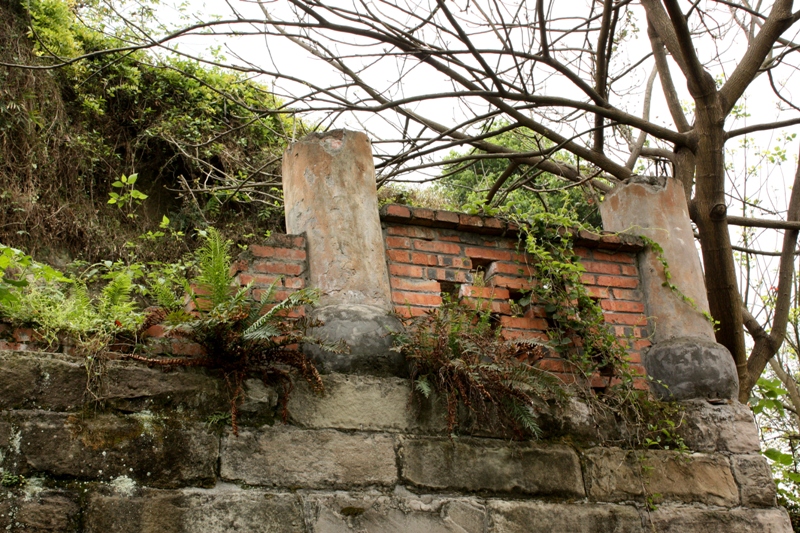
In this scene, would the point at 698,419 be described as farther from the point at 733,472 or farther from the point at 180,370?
the point at 180,370

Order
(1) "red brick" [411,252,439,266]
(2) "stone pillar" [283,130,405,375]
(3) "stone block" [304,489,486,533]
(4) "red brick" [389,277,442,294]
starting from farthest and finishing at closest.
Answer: (1) "red brick" [411,252,439,266] → (4) "red brick" [389,277,442,294] → (2) "stone pillar" [283,130,405,375] → (3) "stone block" [304,489,486,533]

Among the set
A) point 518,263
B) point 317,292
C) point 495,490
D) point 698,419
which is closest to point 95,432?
point 317,292

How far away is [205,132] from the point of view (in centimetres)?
780

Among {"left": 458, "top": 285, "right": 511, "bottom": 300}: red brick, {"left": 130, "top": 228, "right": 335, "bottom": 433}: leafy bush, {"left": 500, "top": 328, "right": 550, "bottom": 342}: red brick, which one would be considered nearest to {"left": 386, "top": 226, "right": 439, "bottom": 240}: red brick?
{"left": 458, "top": 285, "right": 511, "bottom": 300}: red brick

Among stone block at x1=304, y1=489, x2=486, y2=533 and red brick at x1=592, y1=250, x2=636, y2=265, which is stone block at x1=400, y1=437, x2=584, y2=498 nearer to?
stone block at x1=304, y1=489, x2=486, y2=533

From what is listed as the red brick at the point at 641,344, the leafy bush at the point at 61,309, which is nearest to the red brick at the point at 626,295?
the red brick at the point at 641,344

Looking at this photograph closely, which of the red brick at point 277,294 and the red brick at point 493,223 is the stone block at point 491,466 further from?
the red brick at point 493,223

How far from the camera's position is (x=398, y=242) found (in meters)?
3.97

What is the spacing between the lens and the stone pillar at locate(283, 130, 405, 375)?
3.44 meters

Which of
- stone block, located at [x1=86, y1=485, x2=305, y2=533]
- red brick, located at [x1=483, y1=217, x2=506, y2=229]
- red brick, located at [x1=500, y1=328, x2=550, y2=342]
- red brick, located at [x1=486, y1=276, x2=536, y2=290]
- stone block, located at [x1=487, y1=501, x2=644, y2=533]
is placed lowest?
stone block, located at [x1=487, y1=501, x2=644, y2=533]

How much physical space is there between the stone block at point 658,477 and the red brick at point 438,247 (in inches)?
48.3

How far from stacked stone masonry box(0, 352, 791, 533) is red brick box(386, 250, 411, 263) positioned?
73 centimetres

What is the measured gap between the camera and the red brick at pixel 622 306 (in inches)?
171

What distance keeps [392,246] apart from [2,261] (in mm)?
1786
